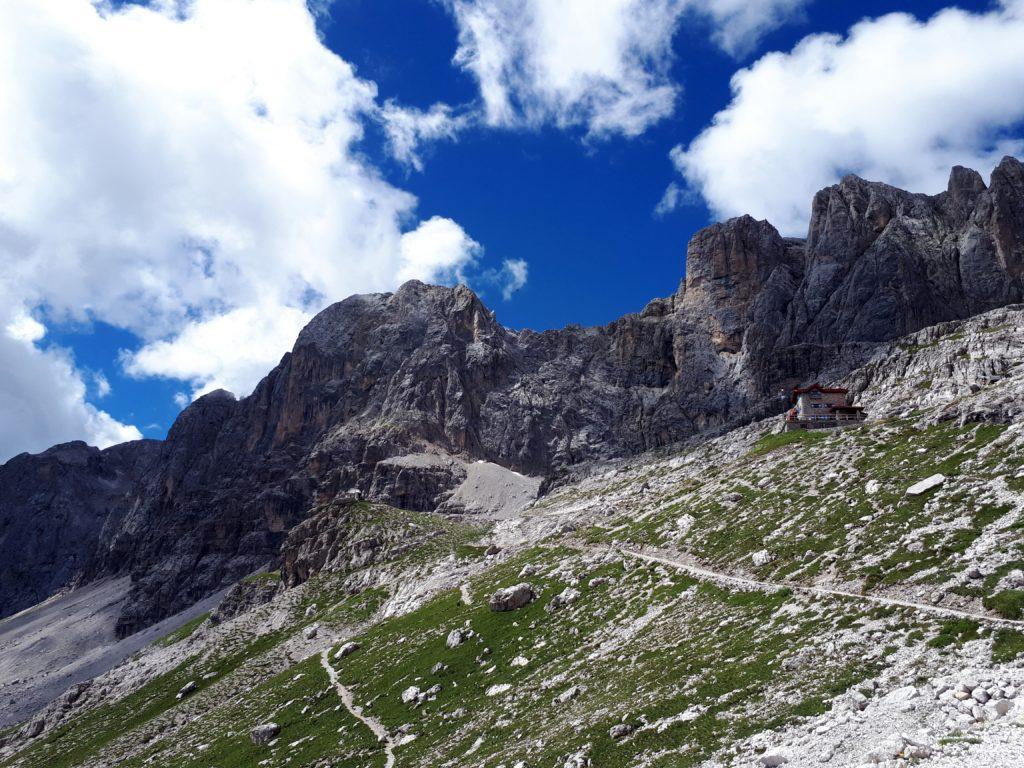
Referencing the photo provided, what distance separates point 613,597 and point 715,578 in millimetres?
10030

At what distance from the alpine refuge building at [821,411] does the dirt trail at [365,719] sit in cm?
8680

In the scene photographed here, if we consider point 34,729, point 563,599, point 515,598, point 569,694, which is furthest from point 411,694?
point 34,729

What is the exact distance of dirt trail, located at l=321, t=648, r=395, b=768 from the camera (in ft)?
149

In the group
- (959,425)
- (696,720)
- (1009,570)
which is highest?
(959,425)

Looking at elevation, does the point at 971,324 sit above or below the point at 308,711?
above

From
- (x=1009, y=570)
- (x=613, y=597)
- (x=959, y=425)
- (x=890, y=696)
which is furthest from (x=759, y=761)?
(x=959, y=425)

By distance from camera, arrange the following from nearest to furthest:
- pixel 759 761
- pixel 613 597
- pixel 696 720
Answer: pixel 759 761 → pixel 696 720 → pixel 613 597

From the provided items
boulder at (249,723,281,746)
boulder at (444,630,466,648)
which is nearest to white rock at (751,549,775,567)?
boulder at (444,630,466,648)

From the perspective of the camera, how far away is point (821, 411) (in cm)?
12681

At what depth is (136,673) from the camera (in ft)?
401

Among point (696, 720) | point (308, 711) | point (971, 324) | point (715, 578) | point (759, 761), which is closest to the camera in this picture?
point (759, 761)

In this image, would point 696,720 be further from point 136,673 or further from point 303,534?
point 303,534

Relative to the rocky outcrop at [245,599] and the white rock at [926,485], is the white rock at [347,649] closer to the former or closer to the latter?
the white rock at [926,485]

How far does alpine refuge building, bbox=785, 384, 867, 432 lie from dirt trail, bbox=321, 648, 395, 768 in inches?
3417
